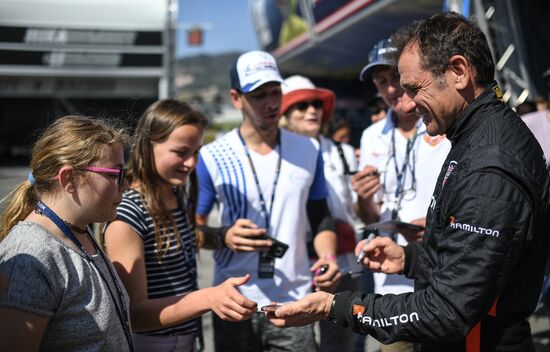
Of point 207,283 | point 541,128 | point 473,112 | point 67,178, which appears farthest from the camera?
point 207,283

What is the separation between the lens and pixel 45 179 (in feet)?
6.01

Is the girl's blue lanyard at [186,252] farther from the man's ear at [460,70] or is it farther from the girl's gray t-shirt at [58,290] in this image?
the man's ear at [460,70]

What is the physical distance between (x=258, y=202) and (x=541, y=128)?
122 inches

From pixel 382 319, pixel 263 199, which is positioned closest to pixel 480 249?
pixel 382 319

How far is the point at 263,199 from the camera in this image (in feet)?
9.65

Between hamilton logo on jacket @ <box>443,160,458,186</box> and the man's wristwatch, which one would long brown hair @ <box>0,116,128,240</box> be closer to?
the man's wristwatch

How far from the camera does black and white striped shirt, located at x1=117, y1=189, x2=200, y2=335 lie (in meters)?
2.36

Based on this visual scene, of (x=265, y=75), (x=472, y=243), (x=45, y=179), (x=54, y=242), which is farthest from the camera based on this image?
(x=265, y=75)

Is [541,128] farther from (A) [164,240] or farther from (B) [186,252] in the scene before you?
(A) [164,240]

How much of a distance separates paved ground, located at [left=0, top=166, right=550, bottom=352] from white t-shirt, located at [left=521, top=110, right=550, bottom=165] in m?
1.46

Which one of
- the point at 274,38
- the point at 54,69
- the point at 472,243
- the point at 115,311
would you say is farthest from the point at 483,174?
the point at 274,38

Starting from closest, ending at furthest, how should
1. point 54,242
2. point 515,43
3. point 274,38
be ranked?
point 54,242, point 515,43, point 274,38

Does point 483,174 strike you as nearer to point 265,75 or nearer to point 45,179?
point 45,179

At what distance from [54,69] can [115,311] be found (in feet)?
48.2
